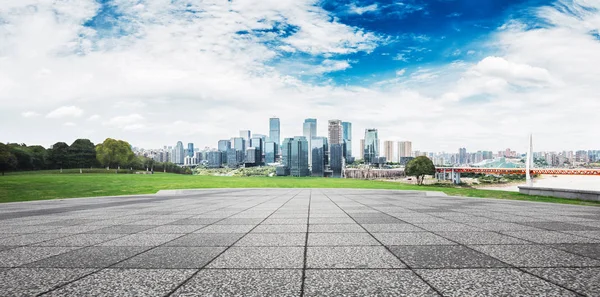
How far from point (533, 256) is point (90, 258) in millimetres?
7919

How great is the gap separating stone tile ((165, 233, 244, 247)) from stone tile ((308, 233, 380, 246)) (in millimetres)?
1838

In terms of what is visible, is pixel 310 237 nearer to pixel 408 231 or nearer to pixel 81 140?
pixel 408 231

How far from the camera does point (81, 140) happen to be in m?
106

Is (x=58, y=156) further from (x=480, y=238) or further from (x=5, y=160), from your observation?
(x=480, y=238)

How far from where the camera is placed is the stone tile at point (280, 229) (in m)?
8.84

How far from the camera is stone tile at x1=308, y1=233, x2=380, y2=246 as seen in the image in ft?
23.4

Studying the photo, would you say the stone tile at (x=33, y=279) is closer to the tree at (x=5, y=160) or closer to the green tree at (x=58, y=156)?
the tree at (x=5, y=160)

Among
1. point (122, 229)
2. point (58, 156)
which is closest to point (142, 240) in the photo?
point (122, 229)

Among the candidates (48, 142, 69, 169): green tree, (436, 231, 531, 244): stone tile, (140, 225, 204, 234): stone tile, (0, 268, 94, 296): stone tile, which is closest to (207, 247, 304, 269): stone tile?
(0, 268, 94, 296): stone tile

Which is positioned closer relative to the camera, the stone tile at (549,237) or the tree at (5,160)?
the stone tile at (549,237)

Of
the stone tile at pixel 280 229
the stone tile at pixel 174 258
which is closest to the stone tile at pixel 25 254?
the stone tile at pixel 174 258

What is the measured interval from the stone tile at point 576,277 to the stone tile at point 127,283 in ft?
16.9

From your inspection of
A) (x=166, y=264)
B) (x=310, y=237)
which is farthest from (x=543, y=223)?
(x=166, y=264)

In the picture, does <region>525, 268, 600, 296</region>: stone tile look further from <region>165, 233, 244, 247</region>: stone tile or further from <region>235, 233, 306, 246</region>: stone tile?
<region>165, 233, 244, 247</region>: stone tile
